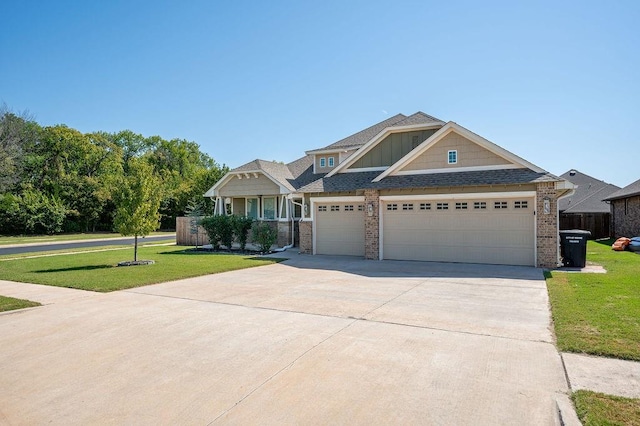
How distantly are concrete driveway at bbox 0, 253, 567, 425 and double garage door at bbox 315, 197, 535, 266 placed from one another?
498 centimetres

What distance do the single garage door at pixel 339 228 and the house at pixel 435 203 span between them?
44 mm

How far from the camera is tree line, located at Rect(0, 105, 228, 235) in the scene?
1443 inches

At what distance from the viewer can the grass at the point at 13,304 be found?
774cm

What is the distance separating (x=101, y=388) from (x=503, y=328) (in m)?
5.66

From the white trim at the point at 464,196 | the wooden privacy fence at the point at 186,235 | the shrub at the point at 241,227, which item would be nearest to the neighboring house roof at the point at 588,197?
the white trim at the point at 464,196

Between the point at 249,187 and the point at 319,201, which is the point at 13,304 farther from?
the point at 249,187

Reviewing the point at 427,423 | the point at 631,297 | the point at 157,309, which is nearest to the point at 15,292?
the point at 157,309

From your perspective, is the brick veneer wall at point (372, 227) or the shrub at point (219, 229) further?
the shrub at point (219, 229)

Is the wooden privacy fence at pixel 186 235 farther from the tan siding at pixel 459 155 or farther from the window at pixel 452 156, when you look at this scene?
the window at pixel 452 156

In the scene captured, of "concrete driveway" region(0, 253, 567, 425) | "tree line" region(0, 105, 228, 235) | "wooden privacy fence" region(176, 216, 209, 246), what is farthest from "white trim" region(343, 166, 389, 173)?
"tree line" region(0, 105, 228, 235)

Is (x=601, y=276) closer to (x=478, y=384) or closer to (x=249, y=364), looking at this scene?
(x=478, y=384)

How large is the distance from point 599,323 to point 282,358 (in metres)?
5.11

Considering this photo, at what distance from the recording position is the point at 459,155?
14961 mm

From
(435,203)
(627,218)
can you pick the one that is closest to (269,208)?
(435,203)
